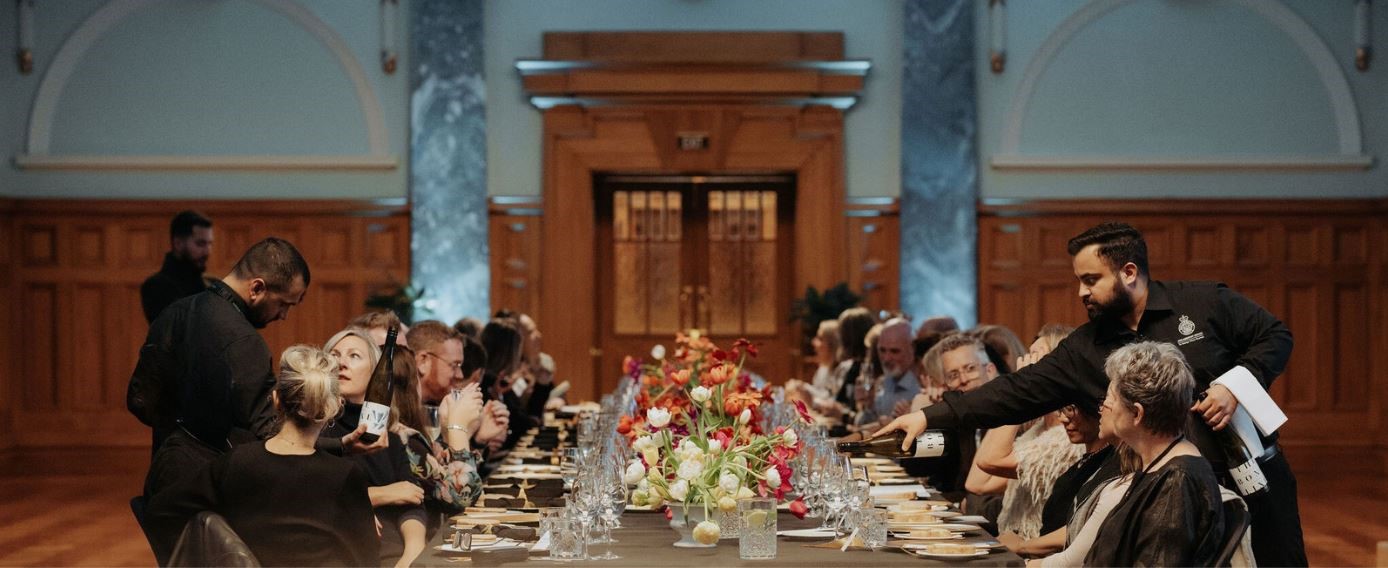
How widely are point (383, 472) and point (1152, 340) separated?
2.33 meters

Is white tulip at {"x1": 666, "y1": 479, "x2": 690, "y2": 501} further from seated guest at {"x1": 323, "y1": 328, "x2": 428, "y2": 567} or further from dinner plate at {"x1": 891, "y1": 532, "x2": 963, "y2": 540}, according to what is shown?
seated guest at {"x1": 323, "y1": 328, "x2": 428, "y2": 567}

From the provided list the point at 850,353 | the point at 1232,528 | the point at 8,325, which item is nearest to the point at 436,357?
the point at 1232,528

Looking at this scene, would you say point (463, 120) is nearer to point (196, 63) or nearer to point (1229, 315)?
point (196, 63)

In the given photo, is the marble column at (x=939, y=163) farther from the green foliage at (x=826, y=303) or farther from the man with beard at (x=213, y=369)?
the man with beard at (x=213, y=369)

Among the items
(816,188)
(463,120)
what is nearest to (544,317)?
(463,120)

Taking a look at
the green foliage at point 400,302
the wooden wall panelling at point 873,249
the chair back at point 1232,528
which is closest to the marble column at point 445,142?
the green foliage at point 400,302

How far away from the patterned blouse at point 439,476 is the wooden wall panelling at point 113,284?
261 inches

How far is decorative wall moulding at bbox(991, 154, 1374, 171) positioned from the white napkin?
754 centimetres

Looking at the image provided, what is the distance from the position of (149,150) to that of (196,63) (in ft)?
2.56

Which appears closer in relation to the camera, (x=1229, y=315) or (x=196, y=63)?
(x=1229, y=315)

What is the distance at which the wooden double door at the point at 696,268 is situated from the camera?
11.5 metres

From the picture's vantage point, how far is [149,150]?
434 inches

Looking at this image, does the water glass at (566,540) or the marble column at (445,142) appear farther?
the marble column at (445,142)

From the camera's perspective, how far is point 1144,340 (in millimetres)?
3885
